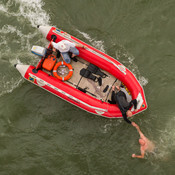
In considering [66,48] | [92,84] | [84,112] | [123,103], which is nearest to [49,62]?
[66,48]

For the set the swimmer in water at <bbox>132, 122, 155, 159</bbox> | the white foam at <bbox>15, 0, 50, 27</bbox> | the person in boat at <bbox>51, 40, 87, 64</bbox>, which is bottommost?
the swimmer in water at <bbox>132, 122, 155, 159</bbox>

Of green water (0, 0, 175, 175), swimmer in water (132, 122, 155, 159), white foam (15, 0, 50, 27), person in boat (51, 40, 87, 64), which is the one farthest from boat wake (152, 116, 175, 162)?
white foam (15, 0, 50, 27)

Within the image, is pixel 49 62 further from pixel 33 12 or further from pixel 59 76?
pixel 33 12

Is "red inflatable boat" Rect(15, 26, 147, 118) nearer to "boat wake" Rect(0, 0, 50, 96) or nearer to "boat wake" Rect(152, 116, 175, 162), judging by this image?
"boat wake" Rect(0, 0, 50, 96)

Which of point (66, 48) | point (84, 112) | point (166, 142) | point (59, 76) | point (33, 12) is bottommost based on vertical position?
point (84, 112)

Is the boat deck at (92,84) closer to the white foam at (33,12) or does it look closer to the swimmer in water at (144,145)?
the swimmer in water at (144,145)

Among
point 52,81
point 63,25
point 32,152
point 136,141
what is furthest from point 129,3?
point 32,152
